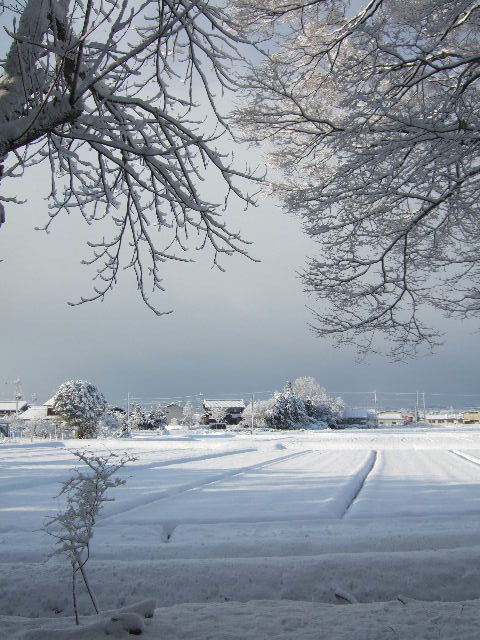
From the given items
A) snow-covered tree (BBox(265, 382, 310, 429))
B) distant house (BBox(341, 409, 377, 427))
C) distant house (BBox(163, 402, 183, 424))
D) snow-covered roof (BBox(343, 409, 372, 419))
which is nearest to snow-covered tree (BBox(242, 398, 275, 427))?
snow-covered tree (BBox(265, 382, 310, 429))

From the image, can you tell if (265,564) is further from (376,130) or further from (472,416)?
(472,416)

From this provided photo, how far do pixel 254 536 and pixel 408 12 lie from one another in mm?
5477

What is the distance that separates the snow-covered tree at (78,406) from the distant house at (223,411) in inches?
1451

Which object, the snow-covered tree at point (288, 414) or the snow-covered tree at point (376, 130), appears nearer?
the snow-covered tree at point (376, 130)

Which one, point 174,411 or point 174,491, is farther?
point 174,411

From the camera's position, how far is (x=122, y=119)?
13.8 feet

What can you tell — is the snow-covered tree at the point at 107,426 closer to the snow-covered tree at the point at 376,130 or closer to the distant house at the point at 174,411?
the snow-covered tree at the point at 376,130

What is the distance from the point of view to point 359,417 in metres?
84.4

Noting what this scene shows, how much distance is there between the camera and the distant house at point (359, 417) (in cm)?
8174

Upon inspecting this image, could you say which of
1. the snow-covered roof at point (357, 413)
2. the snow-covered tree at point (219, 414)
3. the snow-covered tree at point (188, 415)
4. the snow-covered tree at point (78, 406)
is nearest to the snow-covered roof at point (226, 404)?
the snow-covered tree at point (188, 415)

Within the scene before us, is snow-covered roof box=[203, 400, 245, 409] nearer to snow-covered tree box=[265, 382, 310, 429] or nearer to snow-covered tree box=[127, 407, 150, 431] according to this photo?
snow-covered tree box=[127, 407, 150, 431]

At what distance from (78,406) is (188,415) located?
4473 cm

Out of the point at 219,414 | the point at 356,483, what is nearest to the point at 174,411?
the point at 219,414

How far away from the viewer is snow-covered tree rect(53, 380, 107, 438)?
36.5m
